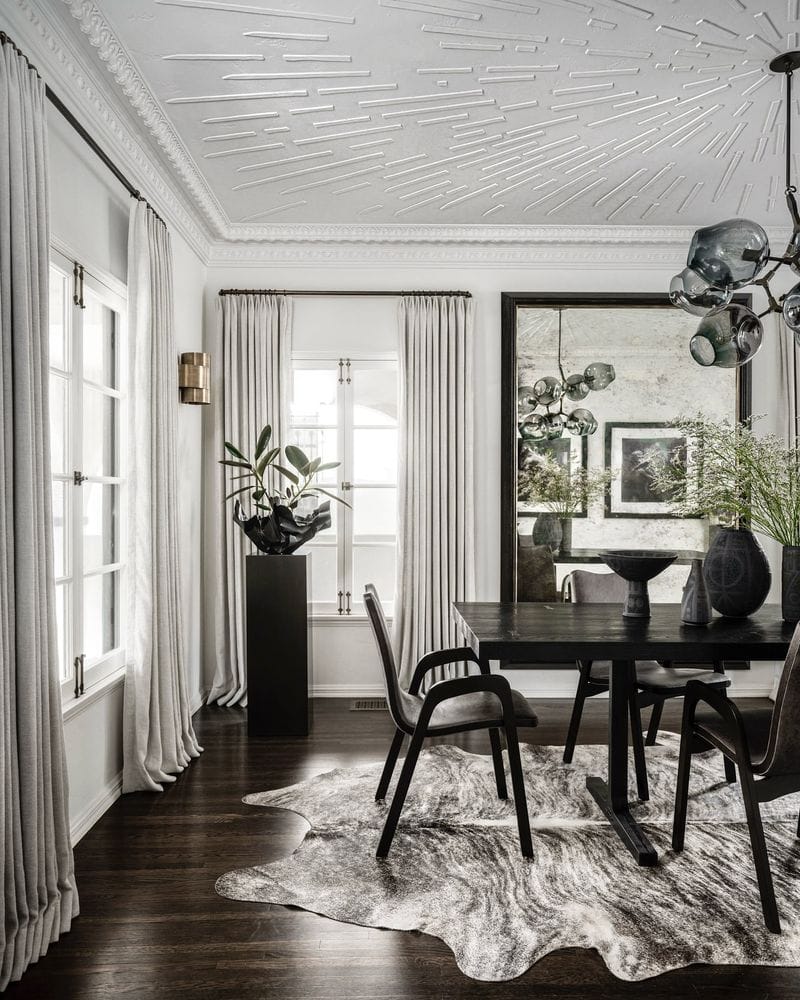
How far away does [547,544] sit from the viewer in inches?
180

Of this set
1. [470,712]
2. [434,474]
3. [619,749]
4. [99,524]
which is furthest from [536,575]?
[99,524]

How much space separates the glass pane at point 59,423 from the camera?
2695 mm

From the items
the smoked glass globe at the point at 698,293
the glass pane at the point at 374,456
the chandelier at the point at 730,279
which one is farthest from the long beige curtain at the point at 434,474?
the smoked glass globe at the point at 698,293

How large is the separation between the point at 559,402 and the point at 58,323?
2.95m

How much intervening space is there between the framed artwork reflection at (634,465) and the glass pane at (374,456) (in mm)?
1362

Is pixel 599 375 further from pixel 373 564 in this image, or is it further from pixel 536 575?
pixel 373 564

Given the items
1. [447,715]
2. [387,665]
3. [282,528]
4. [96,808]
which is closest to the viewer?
[387,665]

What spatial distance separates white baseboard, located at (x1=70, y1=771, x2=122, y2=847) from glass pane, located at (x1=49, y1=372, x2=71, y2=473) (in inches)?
51.3

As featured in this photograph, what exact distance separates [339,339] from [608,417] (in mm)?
1778

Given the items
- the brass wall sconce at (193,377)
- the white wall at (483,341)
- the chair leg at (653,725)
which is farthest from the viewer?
the white wall at (483,341)

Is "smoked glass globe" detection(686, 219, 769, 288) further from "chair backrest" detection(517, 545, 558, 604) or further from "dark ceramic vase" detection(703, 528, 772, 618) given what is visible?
"chair backrest" detection(517, 545, 558, 604)

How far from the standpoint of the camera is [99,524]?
310cm

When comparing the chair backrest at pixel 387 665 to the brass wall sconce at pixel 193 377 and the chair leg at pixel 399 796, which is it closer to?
the chair leg at pixel 399 796

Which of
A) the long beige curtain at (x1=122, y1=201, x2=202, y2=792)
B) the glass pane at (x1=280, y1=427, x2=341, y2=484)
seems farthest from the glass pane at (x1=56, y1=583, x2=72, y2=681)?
the glass pane at (x1=280, y1=427, x2=341, y2=484)
